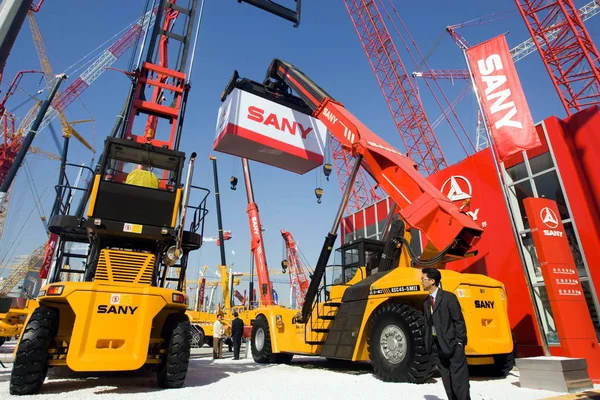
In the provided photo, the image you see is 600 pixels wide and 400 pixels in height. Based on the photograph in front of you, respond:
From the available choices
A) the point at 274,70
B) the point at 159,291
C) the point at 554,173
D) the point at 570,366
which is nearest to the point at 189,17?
the point at 274,70

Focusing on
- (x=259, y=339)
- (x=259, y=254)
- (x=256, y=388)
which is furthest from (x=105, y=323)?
(x=259, y=254)

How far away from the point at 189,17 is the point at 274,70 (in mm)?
3414

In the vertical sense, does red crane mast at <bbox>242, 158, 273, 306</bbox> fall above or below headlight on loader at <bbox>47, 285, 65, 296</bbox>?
above

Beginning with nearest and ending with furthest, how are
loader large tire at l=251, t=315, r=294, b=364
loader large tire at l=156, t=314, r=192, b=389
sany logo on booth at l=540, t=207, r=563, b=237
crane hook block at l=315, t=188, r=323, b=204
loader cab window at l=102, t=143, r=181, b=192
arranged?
1. loader large tire at l=156, t=314, r=192, b=389
2. loader cab window at l=102, t=143, r=181, b=192
3. sany logo on booth at l=540, t=207, r=563, b=237
4. loader large tire at l=251, t=315, r=294, b=364
5. crane hook block at l=315, t=188, r=323, b=204

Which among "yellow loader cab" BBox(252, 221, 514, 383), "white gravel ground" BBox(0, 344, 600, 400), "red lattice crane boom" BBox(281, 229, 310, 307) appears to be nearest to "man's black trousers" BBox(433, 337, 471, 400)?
"white gravel ground" BBox(0, 344, 600, 400)

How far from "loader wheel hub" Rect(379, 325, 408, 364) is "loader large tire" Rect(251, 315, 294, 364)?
4669 mm

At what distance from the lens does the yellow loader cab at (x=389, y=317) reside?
21.7 ft

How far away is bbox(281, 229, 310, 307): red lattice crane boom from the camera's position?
1764 inches

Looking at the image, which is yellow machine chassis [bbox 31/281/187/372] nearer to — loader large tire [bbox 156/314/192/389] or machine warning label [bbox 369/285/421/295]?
loader large tire [bbox 156/314/192/389]

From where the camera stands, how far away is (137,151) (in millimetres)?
7301

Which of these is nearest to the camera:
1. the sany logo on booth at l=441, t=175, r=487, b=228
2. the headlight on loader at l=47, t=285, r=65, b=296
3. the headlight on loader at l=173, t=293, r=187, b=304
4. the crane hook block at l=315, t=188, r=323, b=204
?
the headlight on loader at l=47, t=285, r=65, b=296

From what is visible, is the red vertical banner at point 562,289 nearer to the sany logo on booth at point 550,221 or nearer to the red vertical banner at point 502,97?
the sany logo on booth at point 550,221

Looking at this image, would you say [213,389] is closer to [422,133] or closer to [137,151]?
[137,151]

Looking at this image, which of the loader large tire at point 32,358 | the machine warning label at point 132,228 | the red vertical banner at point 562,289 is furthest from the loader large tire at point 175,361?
the red vertical banner at point 562,289
